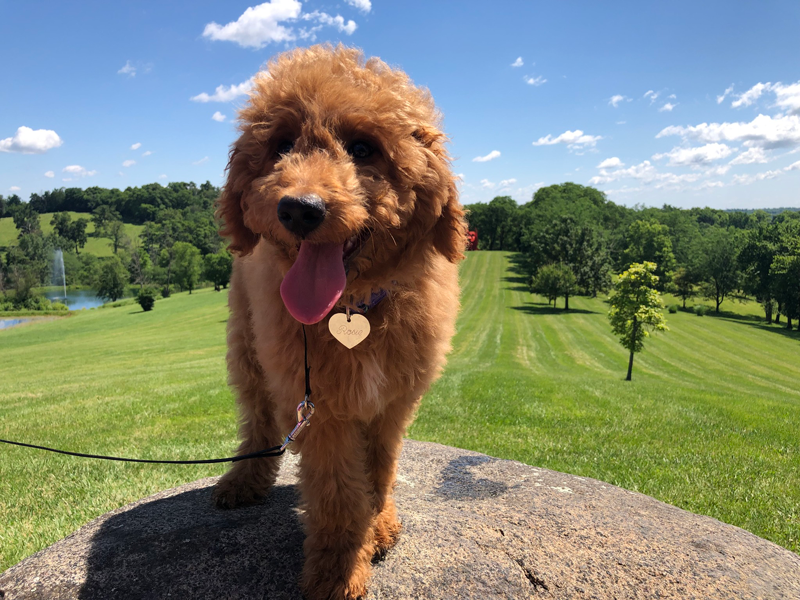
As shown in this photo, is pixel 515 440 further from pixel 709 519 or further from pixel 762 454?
pixel 709 519

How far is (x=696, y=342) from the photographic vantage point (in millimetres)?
45875

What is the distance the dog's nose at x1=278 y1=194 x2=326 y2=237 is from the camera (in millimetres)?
2160

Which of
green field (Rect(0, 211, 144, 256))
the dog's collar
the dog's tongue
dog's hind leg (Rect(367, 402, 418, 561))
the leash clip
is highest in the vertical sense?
green field (Rect(0, 211, 144, 256))

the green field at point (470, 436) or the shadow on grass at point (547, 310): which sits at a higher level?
the green field at point (470, 436)

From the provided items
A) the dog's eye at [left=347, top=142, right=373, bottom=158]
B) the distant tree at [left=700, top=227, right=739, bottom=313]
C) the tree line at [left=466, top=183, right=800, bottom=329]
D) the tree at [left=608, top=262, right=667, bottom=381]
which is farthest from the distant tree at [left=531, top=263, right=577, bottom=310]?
the dog's eye at [left=347, top=142, right=373, bottom=158]

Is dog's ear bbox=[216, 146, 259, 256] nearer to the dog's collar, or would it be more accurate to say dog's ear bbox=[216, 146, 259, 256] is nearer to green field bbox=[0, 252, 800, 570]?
the dog's collar

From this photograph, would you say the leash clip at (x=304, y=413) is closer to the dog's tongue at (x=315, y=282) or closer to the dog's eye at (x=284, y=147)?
the dog's tongue at (x=315, y=282)

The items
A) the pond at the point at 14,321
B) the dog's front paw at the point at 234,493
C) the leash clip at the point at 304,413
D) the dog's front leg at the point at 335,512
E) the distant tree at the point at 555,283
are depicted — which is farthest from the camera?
the distant tree at the point at 555,283

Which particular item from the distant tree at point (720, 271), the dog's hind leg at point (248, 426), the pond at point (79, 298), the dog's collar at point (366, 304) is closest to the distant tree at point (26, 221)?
the pond at point (79, 298)

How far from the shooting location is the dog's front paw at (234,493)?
390cm

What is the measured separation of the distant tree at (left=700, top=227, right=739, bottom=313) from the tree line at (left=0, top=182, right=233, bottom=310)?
220ft

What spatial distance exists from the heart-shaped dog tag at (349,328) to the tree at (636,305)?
23.5 m

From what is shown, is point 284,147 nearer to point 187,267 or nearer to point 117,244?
Result: point 187,267

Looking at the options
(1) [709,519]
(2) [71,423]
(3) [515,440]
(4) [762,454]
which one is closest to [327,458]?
(1) [709,519]
